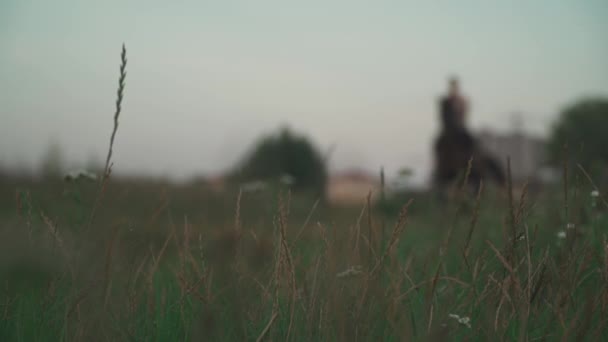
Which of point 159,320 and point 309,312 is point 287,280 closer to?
point 309,312

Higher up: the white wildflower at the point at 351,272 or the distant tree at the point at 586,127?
the distant tree at the point at 586,127

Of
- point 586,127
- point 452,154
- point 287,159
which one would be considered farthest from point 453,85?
point 586,127

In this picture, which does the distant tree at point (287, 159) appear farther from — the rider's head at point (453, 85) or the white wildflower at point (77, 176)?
the white wildflower at point (77, 176)

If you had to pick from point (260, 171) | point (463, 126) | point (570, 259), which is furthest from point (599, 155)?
point (570, 259)

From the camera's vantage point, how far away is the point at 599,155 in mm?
21016

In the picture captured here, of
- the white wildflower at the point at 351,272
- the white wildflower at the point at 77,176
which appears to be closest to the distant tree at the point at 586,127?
the white wildflower at the point at 77,176

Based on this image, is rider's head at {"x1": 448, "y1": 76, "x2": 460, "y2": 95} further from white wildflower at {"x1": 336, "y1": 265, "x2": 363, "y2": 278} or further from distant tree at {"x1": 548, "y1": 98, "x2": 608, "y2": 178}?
white wildflower at {"x1": 336, "y1": 265, "x2": 363, "y2": 278}

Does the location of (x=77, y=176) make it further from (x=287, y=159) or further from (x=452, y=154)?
(x=287, y=159)

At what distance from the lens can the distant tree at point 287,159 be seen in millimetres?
16656

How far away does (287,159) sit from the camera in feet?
56.3

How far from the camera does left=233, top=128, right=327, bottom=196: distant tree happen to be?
54.6 feet

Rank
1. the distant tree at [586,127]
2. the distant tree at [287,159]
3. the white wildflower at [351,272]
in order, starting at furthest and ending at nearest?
the distant tree at [586,127] → the distant tree at [287,159] → the white wildflower at [351,272]

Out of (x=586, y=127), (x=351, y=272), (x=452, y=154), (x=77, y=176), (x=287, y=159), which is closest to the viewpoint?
(x=351, y=272)

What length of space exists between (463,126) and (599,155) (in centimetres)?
1156
